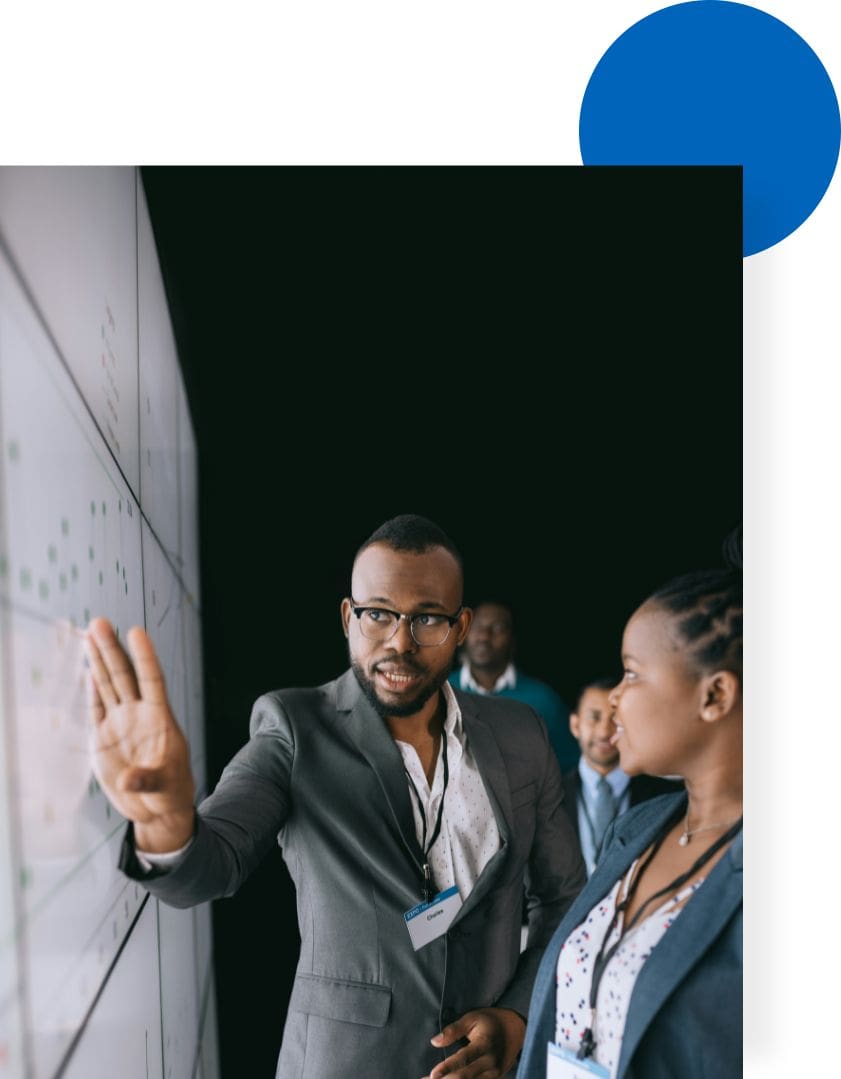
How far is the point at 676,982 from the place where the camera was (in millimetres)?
1932

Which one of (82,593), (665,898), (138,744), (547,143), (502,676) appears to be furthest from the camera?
(547,143)

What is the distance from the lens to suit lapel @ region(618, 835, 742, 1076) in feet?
6.30

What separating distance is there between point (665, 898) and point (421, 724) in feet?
1.79

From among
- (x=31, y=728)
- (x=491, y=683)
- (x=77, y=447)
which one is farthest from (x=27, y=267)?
(x=491, y=683)

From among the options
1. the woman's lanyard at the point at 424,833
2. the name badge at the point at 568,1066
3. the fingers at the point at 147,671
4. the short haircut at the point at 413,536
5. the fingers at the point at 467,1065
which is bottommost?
the fingers at the point at 467,1065

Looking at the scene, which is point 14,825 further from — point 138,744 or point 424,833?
point 424,833

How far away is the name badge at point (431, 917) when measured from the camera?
2.07 meters

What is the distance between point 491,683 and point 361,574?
34 centimetres

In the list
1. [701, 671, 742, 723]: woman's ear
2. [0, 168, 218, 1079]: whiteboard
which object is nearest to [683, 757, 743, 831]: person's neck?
[701, 671, 742, 723]: woman's ear

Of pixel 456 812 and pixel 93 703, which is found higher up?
pixel 93 703

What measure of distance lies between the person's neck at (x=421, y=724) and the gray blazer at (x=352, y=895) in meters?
0.03

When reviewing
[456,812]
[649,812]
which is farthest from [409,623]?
[649,812]

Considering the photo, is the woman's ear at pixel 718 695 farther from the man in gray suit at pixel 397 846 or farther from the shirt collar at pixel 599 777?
the man in gray suit at pixel 397 846

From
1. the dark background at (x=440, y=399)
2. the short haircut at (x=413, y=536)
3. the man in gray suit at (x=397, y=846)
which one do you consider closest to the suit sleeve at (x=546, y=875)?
the man in gray suit at (x=397, y=846)
